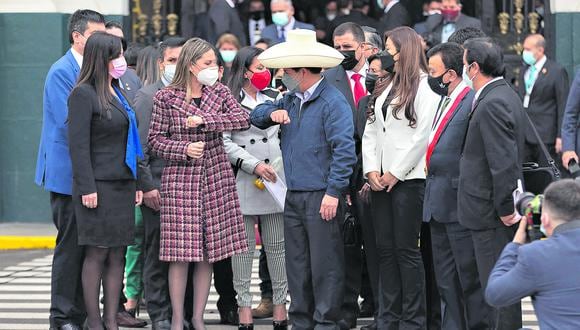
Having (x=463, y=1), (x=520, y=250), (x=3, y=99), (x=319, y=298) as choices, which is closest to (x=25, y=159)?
(x=3, y=99)

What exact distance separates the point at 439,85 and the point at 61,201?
267 centimetres

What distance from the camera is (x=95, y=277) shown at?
9164 millimetres

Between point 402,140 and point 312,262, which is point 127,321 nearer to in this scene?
point 312,262

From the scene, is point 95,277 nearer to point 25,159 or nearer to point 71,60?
point 71,60

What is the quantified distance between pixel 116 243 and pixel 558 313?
12.3ft

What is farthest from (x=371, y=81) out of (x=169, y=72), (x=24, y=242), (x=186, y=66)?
(x=24, y=242)

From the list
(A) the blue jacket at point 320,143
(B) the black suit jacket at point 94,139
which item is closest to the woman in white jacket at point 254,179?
(A) the blue jacket at point 320,143

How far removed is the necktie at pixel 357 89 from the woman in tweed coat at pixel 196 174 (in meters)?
1.22

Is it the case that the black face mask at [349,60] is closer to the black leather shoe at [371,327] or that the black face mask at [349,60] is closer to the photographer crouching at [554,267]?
the black leather shoe at [371,327]

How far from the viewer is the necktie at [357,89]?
10422 mm

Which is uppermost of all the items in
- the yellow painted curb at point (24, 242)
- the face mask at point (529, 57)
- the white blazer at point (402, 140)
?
the face mask at point (529, 57)

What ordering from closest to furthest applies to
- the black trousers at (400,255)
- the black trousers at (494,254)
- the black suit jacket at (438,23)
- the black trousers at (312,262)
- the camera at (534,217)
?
the camera at (534,217) < the black trousers at (494,254) < the black trousers at (312,262) < the black trousers at (400,255) < the black suit jacket at (438,23)

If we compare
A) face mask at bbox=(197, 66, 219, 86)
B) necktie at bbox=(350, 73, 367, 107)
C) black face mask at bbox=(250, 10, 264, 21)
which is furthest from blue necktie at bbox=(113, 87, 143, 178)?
black face mask at bbox=(250, 10, 264, 21)

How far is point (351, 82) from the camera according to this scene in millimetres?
10516
